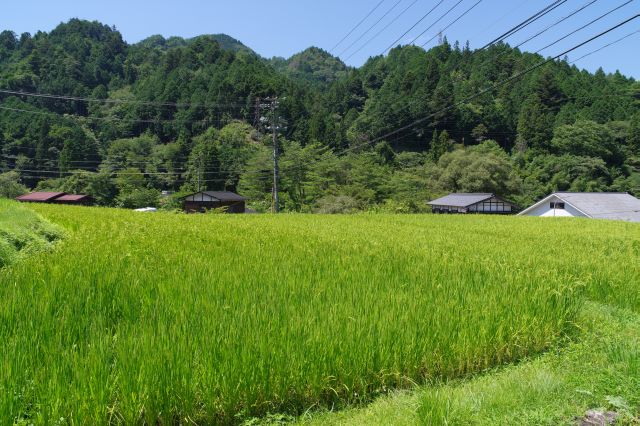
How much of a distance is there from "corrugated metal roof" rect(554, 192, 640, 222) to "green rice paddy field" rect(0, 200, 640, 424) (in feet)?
98.1

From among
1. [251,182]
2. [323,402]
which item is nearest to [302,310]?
[323,402]

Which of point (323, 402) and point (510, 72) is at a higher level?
point (510, 72)

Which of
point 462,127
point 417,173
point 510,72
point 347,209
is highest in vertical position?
point 510,72

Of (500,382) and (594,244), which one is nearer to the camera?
(500,382)

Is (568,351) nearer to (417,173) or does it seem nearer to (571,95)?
(417,173)

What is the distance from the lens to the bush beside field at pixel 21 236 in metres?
5.90

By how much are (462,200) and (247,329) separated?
1418 inches

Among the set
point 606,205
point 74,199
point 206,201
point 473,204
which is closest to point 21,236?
point 206,201

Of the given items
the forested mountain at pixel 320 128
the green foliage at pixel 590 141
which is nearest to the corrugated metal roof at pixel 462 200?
the forested mountain at pixel 320 128

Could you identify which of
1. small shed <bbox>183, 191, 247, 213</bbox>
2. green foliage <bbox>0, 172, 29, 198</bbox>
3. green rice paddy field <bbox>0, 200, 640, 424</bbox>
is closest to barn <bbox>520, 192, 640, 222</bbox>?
small shed <bbox>183, 191, 247, 213</bbox>

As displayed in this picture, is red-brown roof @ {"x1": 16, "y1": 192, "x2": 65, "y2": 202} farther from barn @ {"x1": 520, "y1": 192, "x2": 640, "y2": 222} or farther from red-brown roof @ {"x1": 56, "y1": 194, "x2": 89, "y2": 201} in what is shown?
barn @ {"x1": 520, "y1": 192, "x2": 640, "y2": 222}

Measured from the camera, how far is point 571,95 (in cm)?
5675

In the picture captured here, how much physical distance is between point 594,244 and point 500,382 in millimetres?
8872

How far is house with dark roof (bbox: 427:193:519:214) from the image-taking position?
118 feet
